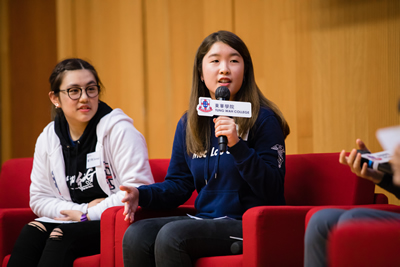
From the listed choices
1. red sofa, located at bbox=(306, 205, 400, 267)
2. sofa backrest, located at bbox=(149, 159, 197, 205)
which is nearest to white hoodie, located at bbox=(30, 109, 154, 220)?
sofa backrest, located at bbox=(149, 159, 197, 205)

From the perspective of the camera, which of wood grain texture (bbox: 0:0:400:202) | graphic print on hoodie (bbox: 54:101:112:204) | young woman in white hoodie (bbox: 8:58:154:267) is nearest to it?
young woman in white hoodie (bbox: 8:58:154:267)

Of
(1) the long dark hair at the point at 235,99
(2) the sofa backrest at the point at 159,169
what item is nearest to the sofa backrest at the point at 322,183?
(1) the long dark hair at the point at 235,99

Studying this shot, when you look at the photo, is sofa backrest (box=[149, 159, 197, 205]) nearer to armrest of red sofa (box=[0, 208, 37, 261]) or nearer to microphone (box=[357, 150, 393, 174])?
armrest of red sofa (box=[0, 208, 37, 261])

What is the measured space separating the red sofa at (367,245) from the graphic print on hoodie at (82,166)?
1449 mm

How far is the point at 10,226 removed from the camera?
7.57ft

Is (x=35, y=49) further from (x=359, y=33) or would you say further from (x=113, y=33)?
(x=359, y=33)

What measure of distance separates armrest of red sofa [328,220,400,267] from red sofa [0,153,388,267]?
0.43 metres

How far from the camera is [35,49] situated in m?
4.40

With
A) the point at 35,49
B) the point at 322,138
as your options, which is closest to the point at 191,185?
the point at 322,138

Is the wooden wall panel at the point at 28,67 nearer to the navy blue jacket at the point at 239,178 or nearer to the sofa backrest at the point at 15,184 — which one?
the sofa backrest at the point at 15,184

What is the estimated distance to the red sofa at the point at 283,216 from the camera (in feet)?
5.23

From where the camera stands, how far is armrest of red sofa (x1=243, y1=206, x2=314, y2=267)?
1580 mm

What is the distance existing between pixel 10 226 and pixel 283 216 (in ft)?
4.68

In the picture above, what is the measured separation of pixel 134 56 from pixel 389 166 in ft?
9.32
